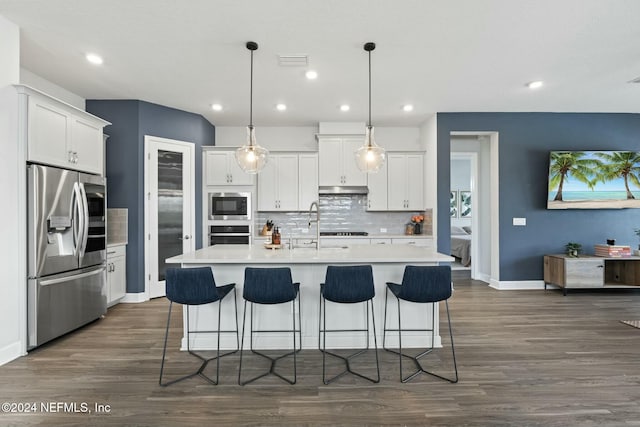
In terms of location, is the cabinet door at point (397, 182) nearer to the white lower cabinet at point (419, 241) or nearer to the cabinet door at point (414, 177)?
the cabinet door at point (414, 177)

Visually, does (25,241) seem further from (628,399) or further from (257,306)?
(628,399)

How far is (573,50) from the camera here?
3.39m

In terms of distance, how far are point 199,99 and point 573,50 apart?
458 centimetres

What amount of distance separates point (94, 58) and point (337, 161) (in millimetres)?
3703

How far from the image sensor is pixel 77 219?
3.43 m

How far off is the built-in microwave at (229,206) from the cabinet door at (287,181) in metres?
0.60

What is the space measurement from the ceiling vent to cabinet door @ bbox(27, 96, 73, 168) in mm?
2302

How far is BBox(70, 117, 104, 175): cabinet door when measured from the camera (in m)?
3.57

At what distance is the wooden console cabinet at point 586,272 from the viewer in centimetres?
504

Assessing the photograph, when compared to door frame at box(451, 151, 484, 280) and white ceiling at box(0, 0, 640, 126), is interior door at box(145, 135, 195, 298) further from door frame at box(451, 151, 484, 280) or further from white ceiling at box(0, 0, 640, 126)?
door frame at box(451, 151, 484, 280)

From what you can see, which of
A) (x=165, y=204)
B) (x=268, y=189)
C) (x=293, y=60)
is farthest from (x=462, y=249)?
(x=165, y=204)

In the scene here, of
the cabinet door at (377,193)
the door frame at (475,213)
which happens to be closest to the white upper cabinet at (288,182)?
the cabinet door at (377,193)

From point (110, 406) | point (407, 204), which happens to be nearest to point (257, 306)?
point (110, 406)

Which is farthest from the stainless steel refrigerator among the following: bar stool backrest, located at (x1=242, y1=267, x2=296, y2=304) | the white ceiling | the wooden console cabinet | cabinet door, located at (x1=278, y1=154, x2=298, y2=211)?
the wooden console cabinet
